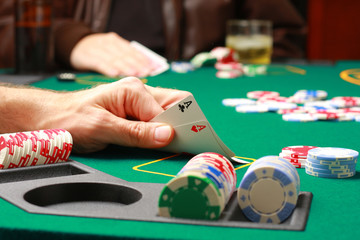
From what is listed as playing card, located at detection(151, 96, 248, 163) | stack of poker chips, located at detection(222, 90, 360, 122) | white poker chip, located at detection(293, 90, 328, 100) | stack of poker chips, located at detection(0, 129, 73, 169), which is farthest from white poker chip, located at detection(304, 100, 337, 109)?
stack of poker chips, located at detection(0, 129, 73, 169)

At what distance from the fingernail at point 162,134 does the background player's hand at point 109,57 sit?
174 cm

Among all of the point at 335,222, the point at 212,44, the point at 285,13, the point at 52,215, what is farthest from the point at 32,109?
the point at 285,13

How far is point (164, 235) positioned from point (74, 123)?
2.20ft

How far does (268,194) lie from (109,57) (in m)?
2.51

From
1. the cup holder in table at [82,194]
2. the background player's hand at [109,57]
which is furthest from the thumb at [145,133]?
the background player's hand at [109,57]

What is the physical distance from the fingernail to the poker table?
0.05 meters

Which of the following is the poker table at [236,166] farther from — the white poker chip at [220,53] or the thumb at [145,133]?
the white poker chip at [220,53]

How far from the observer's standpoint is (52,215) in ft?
3.37

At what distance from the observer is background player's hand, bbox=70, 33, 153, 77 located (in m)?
3.30

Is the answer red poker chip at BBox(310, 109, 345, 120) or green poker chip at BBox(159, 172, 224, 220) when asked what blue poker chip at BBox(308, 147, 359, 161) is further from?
red poker chip at BBox(310, 109, 345, 120)

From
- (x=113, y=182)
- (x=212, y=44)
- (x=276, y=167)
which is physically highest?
(x=276, y=167)

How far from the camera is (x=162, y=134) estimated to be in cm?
149

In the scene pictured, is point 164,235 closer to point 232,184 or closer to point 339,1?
point 232,184

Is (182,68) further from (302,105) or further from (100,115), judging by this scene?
(100,115)
